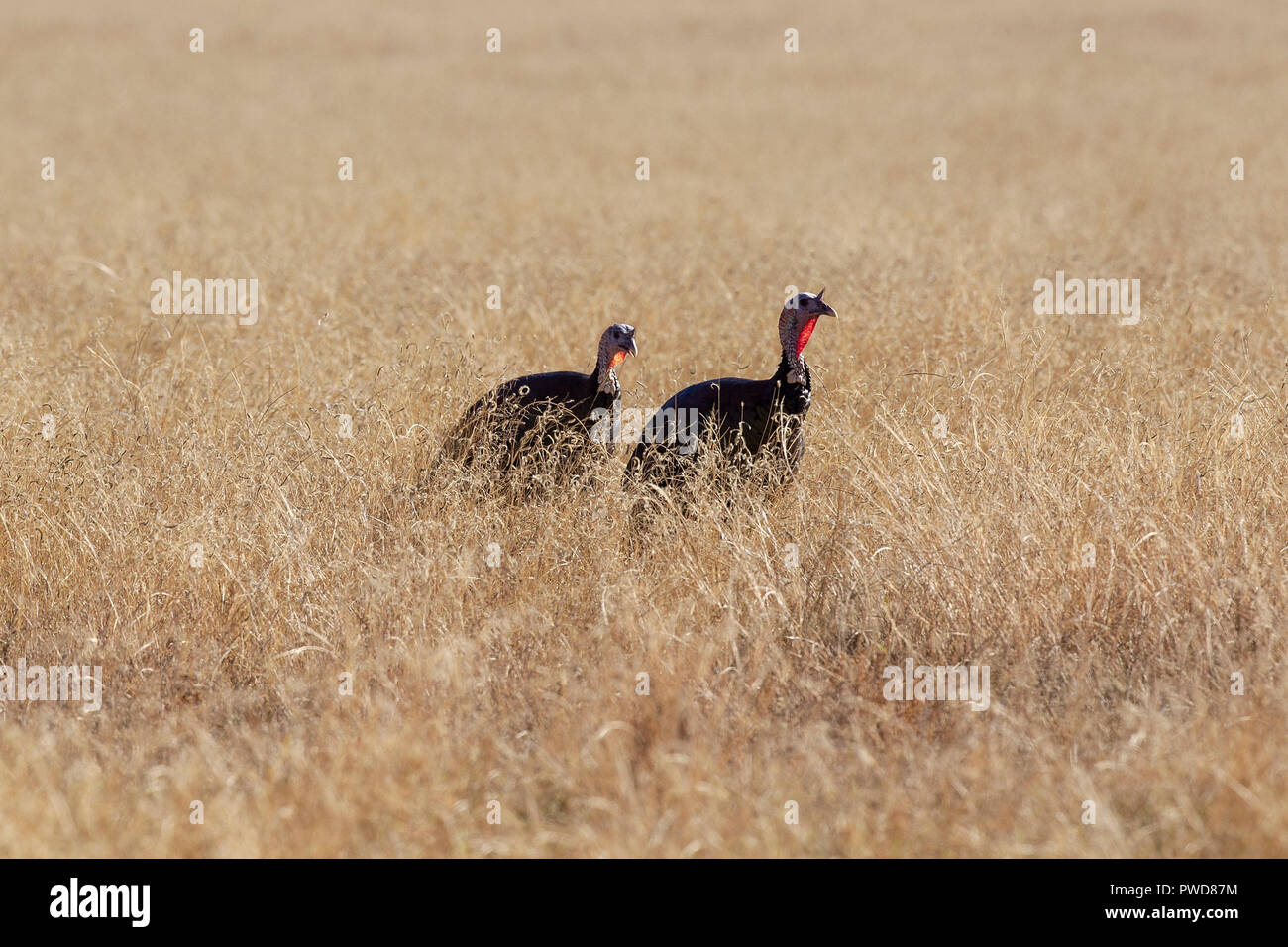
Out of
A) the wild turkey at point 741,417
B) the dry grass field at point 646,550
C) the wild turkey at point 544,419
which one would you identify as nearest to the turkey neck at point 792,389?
the wild turkey at point 741,417

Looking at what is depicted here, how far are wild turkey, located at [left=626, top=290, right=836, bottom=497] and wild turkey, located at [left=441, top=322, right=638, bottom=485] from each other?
10.5 inches

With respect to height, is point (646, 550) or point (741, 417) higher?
point (741, 417)

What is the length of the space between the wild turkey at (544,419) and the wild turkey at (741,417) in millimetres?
268

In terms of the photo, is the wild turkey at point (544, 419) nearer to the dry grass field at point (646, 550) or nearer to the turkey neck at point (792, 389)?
the dry grass field at point (646, 550)

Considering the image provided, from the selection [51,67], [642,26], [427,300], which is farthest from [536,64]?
[427,300]

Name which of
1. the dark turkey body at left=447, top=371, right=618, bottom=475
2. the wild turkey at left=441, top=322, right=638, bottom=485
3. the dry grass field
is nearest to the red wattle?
the dry grass field

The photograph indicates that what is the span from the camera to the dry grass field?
319cm

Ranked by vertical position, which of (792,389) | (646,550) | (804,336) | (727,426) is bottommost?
(646,550)

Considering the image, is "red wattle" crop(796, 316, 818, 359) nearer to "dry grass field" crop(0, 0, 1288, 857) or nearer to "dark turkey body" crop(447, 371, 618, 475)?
"dry grass field" crop(0, 0, 1288, 857)

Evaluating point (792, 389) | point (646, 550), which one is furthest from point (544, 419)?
point (792, 389)

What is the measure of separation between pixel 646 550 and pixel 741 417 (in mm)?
819

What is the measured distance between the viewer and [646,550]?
465cm

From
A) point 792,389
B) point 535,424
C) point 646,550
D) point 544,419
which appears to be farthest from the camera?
point 535,424

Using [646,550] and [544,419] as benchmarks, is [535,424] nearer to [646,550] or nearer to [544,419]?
[544,419]
